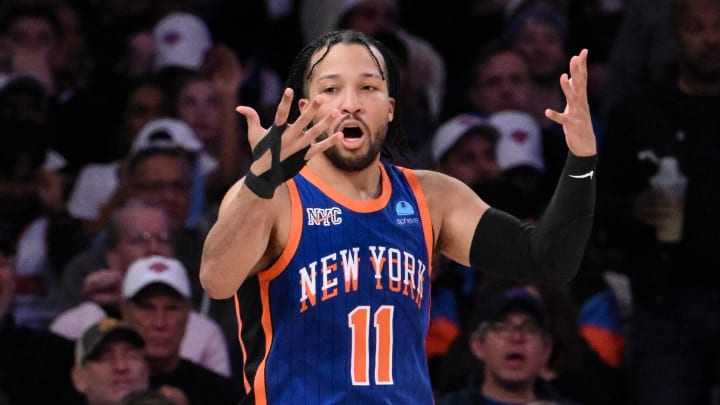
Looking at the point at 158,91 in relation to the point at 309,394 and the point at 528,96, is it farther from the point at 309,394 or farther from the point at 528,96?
the point at 309,394

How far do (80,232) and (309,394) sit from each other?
3.98 meters

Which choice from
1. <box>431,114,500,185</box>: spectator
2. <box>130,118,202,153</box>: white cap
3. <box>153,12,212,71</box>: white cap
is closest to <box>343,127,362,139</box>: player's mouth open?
<box>431,114,500,185</box>: spectator

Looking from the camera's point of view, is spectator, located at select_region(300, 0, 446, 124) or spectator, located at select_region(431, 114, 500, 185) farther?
spectator, located at select_region(300, 0, 446, 124)

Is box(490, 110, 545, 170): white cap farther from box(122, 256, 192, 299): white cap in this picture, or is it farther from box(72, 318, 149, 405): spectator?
box(72, 318, 149, 405): spectator

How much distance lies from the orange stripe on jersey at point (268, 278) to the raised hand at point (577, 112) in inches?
26.8

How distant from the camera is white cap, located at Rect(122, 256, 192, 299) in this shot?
21.6ft

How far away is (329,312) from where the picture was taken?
3.73m

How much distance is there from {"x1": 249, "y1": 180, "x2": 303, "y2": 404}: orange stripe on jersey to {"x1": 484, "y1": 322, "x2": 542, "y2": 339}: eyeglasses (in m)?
2.59

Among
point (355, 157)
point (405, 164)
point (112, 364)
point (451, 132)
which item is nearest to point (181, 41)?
point (451, 132)

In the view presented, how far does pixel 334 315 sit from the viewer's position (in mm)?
3730

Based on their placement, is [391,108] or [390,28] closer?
[391,108]

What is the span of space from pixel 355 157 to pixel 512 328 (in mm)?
2539

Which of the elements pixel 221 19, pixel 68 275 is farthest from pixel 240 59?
pixel 68 275

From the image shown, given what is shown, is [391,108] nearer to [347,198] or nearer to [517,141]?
[347,198]
